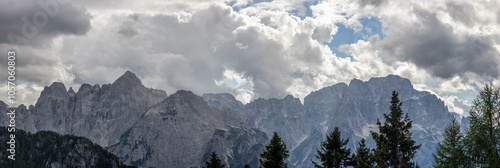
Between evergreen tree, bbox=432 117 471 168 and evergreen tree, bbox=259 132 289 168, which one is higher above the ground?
evergreen tree, bbox=259 132 289 168

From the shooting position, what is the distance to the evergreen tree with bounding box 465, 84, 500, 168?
2459 centimetres

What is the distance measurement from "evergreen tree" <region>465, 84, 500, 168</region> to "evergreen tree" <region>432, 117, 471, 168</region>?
557mm

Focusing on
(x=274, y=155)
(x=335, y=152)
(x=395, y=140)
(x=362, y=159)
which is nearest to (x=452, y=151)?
(x=395, y=140)

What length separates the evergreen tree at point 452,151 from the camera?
25.9 m

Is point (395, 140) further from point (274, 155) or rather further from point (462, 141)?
point (274, 155)

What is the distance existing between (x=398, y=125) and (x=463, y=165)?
31.0ft

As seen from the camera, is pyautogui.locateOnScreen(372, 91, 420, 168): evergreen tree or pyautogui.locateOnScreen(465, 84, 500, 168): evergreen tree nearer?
pyautogui.locateOnScreen(465, 84, 500, 168): evergreen tree

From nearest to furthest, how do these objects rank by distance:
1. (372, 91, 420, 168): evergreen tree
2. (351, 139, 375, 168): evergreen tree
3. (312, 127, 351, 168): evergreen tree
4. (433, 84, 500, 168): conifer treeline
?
(433, 84, 500, 168): conifer treeline, (372, 91, 420, 168): evergreen tree, (351, 139, 375, 168): evergreen tree, (312, 127, 351, 168): evergreen tree

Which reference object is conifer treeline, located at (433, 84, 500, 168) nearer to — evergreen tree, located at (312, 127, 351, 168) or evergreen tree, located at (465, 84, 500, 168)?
evergreen tree, located at (465, 84, 500, 168)

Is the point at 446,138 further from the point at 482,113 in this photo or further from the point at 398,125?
the point at 398,125

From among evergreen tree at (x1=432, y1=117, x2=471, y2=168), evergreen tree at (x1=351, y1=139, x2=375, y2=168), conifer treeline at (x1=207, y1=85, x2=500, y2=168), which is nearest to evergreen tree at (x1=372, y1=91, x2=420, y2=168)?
conifer treeline at (x1=207, y1=85, x2=500, y2=168)

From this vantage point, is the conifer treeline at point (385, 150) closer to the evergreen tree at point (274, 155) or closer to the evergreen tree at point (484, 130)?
the evergreen tree at point (274, 155)

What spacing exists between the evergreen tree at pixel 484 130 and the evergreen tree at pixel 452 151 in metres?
0.56

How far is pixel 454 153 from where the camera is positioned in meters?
26.0
